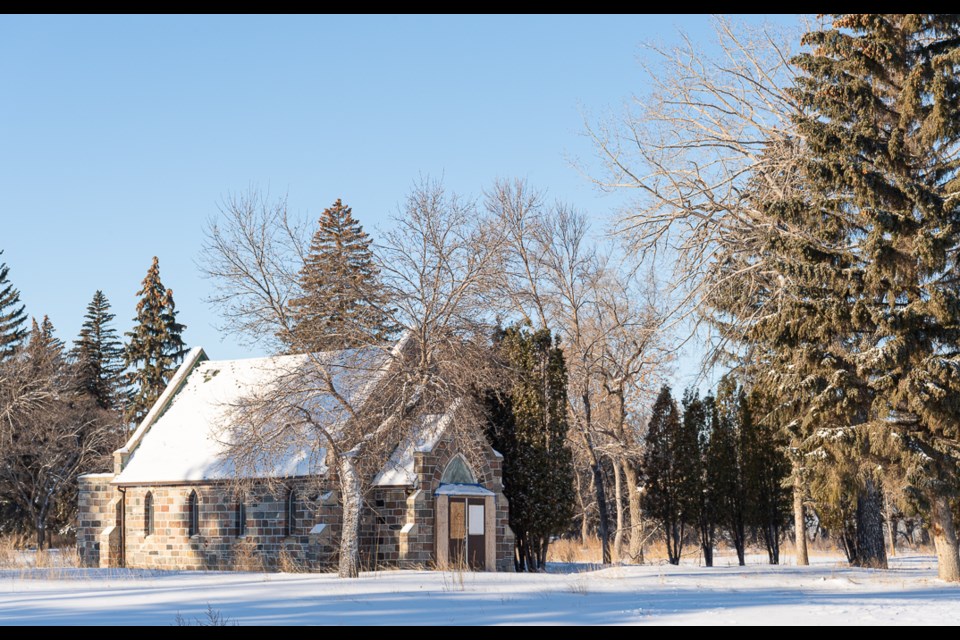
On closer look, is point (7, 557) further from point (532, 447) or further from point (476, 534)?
point (532, 447)

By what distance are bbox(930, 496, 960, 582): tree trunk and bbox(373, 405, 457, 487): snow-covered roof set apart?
12185 millimetres

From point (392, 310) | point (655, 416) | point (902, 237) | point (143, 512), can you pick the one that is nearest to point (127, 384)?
point (143, 512)

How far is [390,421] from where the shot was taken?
26.6 metres

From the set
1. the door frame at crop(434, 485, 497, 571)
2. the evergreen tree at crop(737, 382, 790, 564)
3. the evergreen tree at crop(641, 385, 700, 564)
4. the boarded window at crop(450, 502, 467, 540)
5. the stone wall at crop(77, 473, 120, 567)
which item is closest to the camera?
the door frame at crop(434, 485, 497, 571)

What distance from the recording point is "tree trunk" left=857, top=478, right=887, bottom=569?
2958 centimetres

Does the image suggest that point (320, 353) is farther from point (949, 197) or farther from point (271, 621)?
point (949, 197)

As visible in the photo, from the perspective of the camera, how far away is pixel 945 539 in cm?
2377

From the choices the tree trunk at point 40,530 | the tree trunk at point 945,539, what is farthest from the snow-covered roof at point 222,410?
the tree trunk at point 40,530

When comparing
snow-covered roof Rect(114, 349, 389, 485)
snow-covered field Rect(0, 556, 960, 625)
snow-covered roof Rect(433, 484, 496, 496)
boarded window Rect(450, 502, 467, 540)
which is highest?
snow-covered roof Rect(114, 349, 389, 485)

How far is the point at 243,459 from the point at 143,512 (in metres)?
10.9

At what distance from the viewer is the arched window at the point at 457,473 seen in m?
30.6

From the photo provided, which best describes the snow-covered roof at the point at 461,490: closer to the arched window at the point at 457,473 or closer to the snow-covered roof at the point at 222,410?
the arched window at the point at 457,473

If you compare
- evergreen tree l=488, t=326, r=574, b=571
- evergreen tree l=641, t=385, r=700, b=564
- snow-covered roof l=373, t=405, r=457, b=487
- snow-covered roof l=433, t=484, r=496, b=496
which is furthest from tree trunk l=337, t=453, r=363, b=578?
evergreen tree l=641, t=385, r=700, b=564

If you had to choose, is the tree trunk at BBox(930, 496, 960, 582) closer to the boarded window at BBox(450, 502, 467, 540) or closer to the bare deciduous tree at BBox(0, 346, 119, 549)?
the boarded window at BBox(450, 502, 467, 540)
